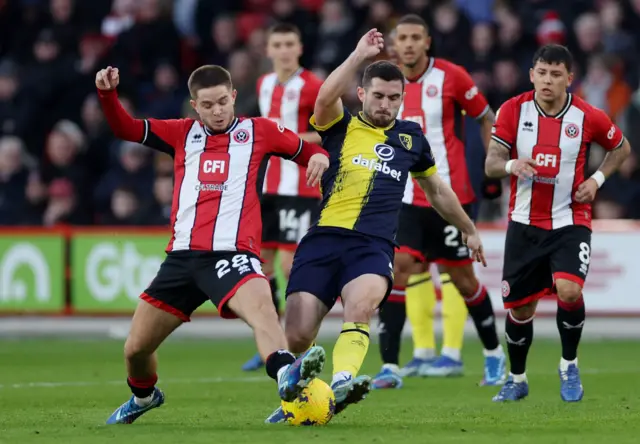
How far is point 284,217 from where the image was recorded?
12.0 metres

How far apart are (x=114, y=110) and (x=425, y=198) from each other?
137 inches

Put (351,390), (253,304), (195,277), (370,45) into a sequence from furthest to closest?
(370,45) → (195,277) → (253,304) → (351,390)

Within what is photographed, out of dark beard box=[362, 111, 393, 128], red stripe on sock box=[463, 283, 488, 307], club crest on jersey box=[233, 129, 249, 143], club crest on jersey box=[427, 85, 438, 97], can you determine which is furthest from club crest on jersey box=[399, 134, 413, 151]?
red stripe on sock box=[463, 283, 488, 307]

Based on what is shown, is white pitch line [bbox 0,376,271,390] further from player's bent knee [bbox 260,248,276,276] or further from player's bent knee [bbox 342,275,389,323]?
player's bent knee [bbox 342,275,389,323]

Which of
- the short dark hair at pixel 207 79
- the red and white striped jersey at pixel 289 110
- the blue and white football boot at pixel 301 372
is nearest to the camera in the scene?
the blue and white football boot at pixel 301 372

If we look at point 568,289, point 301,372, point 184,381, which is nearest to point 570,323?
point 568,289

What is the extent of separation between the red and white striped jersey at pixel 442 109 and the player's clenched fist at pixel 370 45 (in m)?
2.81

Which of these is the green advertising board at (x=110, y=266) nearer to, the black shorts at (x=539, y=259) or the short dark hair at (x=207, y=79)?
the black shorts at (x=539, y=259)

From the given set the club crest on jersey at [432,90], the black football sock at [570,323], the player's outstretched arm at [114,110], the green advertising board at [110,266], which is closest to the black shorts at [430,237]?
the club crest on jersey at [432,90]

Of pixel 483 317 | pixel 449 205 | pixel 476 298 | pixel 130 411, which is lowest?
pixel 130 411

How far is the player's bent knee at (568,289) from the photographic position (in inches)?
353

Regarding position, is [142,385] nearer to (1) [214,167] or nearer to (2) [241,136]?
(1) [214,167]

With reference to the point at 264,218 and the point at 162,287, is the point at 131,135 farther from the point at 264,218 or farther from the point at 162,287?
the point at 264,218

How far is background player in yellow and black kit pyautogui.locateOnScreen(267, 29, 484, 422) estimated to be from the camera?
25.7 feet
